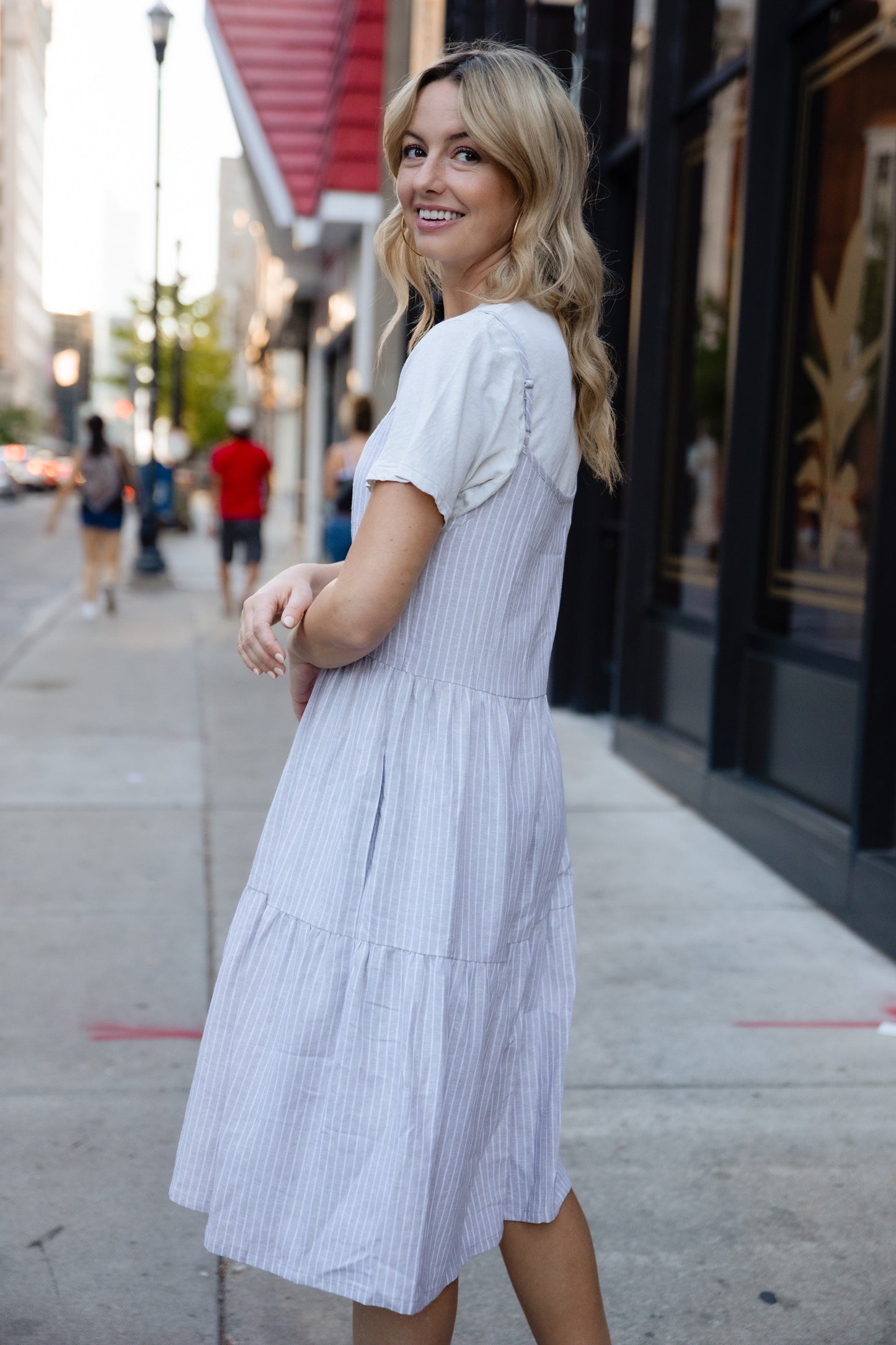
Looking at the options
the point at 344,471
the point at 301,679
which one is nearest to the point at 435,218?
the point at 301,679

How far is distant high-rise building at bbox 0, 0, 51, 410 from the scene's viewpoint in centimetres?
12338

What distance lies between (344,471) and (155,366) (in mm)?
9141

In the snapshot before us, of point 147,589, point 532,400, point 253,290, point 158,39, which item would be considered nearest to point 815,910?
point 532,400

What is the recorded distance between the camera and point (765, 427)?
6.02 meters

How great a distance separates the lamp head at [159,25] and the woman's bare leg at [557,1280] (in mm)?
18232

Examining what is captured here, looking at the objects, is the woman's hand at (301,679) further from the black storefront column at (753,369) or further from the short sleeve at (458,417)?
the black storefront column at (753,369)

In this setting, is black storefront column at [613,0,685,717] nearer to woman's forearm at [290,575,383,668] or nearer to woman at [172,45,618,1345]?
woman at [172,45,618,1345]

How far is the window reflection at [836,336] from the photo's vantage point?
17.0ft

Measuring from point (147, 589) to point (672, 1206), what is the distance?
15.2 meters

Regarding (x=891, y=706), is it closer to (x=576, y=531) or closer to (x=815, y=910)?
(x=815, y=910)

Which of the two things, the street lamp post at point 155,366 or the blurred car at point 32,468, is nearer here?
the street lamp post at point 155,366

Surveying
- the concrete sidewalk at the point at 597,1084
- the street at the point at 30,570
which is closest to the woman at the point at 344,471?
the street at the point at 30,570

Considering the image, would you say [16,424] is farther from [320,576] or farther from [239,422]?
[320,576]

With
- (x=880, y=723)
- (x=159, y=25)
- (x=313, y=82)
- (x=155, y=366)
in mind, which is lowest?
(x=880, y=723)
